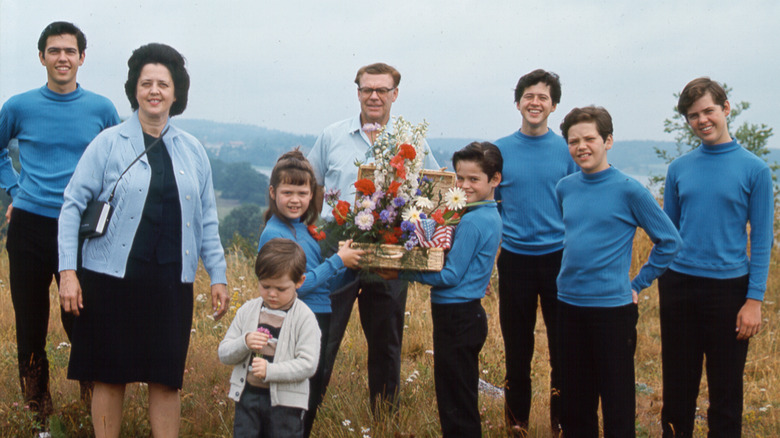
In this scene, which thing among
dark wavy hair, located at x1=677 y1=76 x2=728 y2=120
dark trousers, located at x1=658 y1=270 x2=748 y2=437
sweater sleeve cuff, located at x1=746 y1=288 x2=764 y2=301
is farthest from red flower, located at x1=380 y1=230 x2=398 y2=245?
sweater sleeve cuff, located at x1=746 y1=288 x2=764 y2=301

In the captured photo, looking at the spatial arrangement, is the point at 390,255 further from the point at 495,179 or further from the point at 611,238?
the point at 611,238

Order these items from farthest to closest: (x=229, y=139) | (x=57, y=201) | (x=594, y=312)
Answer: (x=229, y=139)
(x=57, y=201)
(x=594, y=312)

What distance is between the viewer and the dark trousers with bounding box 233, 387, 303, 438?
123 inches

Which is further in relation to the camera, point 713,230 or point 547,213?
point 547,213

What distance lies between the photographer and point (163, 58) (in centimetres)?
358

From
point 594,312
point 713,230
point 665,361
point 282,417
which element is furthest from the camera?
point 665,361

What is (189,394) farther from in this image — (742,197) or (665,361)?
(742,197)

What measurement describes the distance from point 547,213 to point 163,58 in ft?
7.77

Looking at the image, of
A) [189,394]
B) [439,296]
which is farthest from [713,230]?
[189,394]

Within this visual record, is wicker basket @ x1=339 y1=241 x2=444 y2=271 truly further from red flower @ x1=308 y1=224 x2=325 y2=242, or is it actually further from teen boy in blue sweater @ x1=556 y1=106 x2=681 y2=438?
teen boy in blue sweater @ x1=556 y1=106 x2=681 y2=438

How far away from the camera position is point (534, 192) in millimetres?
4129

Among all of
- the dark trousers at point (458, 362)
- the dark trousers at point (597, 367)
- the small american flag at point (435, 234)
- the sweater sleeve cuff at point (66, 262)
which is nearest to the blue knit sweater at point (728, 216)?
the dark trousers at point (597, 367)

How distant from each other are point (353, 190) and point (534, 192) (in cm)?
112

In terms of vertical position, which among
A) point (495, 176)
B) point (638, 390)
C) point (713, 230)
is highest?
point (495, 176)
